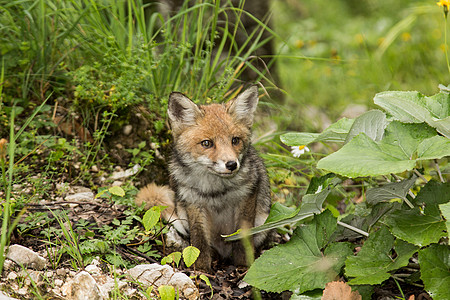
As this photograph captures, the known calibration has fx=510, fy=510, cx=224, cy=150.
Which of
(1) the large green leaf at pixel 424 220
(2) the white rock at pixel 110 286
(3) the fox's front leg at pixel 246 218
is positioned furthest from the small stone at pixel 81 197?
(1) the large green leaf at pixel 424 220

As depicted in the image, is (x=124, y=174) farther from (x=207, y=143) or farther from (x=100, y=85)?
(x=207, y=143)

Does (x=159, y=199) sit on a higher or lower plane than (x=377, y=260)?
lower

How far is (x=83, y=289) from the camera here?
2.66 metres

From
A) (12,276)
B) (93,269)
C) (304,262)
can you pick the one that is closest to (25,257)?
(12,276)

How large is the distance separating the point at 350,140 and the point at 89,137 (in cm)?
239

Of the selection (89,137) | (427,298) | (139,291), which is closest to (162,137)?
(89,137)

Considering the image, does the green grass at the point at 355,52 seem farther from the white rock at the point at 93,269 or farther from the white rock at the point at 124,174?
the white rock at the point at 93,269

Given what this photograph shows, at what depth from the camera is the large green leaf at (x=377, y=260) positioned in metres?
2.49

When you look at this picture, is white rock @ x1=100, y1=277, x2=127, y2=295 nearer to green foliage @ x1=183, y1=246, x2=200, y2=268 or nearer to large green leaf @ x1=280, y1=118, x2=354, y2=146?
green foliage @ x1=183, y1=246, x2=200, y2=268

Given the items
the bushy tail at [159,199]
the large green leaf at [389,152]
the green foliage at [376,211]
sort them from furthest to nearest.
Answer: the bushy tail at [159,199], the green foliage at [376,211], the large green leaf at [389,152]

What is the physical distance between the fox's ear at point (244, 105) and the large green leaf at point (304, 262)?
1019mm

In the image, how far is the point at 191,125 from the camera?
3.49 m

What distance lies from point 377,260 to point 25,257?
6.25 ft

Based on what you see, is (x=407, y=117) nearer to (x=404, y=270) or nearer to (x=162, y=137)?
(x=404, y=270)
